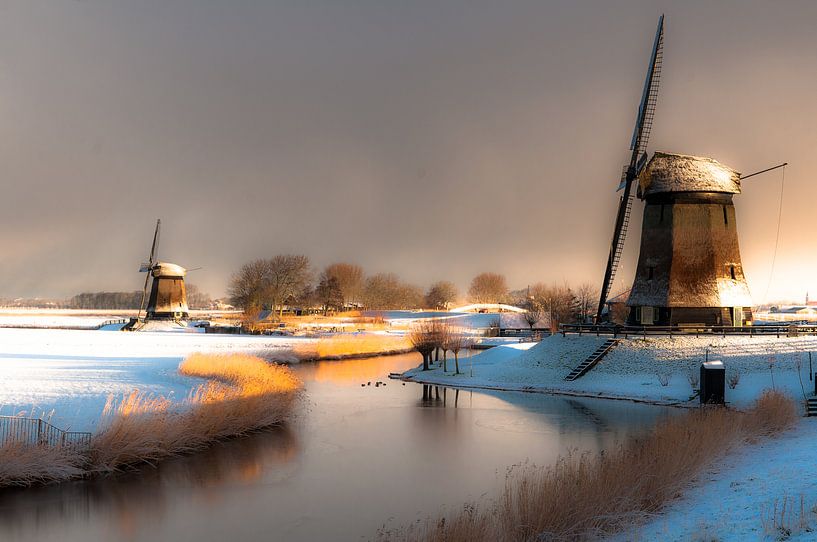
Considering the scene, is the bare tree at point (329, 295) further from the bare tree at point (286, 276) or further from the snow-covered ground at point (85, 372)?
the snow-covered ground at point (85, 372)

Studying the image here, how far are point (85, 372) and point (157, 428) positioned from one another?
12626 mm

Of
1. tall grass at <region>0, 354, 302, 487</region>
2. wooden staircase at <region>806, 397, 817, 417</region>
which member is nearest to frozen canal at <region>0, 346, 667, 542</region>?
tall grass at <region>0, 354, 302, 487</region>

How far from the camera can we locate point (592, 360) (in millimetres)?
31828

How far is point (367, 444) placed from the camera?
19844 millimetres

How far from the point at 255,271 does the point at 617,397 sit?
77.0 meters

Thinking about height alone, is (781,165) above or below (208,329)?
above

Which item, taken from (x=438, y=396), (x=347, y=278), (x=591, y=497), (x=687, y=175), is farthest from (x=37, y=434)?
(x=347, y=278)

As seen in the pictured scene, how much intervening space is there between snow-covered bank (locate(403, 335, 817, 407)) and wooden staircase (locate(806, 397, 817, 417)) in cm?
260

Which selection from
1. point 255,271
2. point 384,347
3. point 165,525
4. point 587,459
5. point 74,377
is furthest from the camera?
point 255,271

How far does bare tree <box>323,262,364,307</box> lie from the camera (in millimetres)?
115250

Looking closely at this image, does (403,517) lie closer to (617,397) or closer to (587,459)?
(587,459)

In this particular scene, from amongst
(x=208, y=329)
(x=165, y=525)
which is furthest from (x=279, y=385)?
(x=208, y=329)

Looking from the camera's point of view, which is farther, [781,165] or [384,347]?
[384,347]

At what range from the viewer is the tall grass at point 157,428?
47.9 feet
